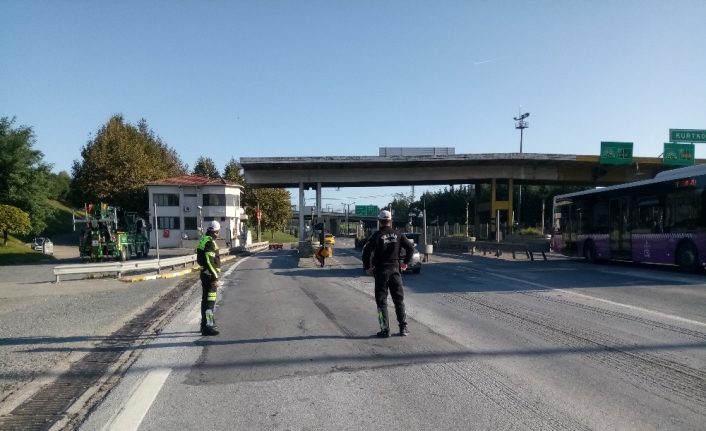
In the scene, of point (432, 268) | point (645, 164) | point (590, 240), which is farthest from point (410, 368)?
point (645, 164)

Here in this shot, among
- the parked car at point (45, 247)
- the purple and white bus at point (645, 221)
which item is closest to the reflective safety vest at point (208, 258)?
the purple and white bus at point (645, 221)

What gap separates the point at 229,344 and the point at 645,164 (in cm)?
4327

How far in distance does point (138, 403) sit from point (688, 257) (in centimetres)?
1796

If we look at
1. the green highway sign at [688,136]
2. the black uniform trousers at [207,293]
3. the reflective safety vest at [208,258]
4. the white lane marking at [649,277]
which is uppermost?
the green highway sign at [688,136]

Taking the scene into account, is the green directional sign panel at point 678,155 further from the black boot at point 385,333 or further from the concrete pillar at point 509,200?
the black boot at point 385,333

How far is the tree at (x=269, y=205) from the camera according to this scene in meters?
70.4

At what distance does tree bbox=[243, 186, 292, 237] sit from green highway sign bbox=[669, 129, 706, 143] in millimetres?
48309

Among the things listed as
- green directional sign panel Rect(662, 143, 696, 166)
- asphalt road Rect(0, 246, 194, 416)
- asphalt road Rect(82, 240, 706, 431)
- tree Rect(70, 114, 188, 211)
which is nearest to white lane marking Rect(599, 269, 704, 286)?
asphalt road Rect(82, 240, 706, 431)

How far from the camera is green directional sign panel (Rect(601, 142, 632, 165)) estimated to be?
122ft

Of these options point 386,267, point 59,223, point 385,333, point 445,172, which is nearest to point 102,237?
point 445,172

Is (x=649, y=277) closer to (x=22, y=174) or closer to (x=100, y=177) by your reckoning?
(x=22, y=174)

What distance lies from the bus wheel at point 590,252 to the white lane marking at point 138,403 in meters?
21.0

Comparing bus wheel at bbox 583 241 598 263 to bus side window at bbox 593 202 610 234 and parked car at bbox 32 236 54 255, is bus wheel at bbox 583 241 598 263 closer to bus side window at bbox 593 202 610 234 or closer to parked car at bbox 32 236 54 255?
bus side window at bbox 593 202 610 234

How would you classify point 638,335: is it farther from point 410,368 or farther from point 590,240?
point 590,240
